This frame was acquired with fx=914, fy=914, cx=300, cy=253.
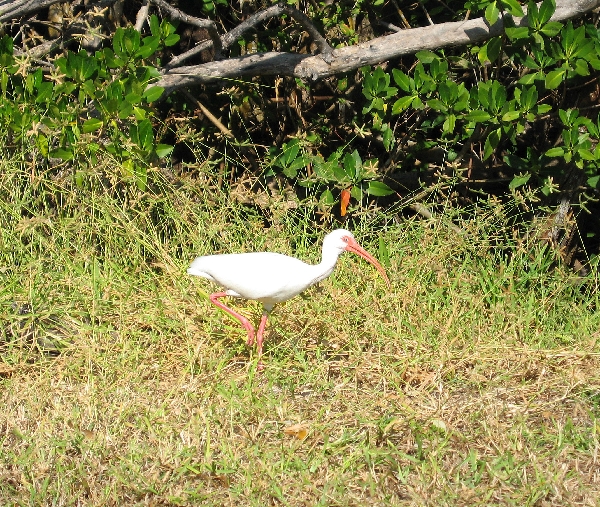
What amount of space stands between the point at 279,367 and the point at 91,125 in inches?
67.7

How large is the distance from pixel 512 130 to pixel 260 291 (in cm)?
177

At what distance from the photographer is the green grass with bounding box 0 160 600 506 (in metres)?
3.33

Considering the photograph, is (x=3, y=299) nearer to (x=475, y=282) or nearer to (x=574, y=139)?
(x=475, y=282)

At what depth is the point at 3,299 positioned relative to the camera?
435 cm

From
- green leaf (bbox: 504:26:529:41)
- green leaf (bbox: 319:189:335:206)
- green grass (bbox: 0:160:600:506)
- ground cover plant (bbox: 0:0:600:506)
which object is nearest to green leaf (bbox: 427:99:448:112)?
ground cover plant (bbox: 0:0:600:506)

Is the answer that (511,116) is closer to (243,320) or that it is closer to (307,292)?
(307,292)

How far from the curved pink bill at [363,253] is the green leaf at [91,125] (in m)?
1.49

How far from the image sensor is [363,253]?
455 centimetres

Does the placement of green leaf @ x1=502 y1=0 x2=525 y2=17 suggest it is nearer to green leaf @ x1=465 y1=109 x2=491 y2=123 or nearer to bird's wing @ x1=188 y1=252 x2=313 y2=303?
green leaf @ x1=465 y1=109 x2=491 y2=123

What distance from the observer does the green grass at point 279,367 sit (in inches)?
131

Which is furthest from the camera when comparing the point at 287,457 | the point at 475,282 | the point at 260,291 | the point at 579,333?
the point at 475,282

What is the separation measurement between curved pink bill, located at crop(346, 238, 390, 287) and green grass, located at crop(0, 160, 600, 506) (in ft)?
0.32

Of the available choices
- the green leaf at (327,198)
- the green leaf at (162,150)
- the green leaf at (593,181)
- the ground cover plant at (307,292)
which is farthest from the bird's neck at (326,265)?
the green leaf at (593,181)

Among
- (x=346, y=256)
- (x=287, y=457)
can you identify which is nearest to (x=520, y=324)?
(x=346, y=256)
